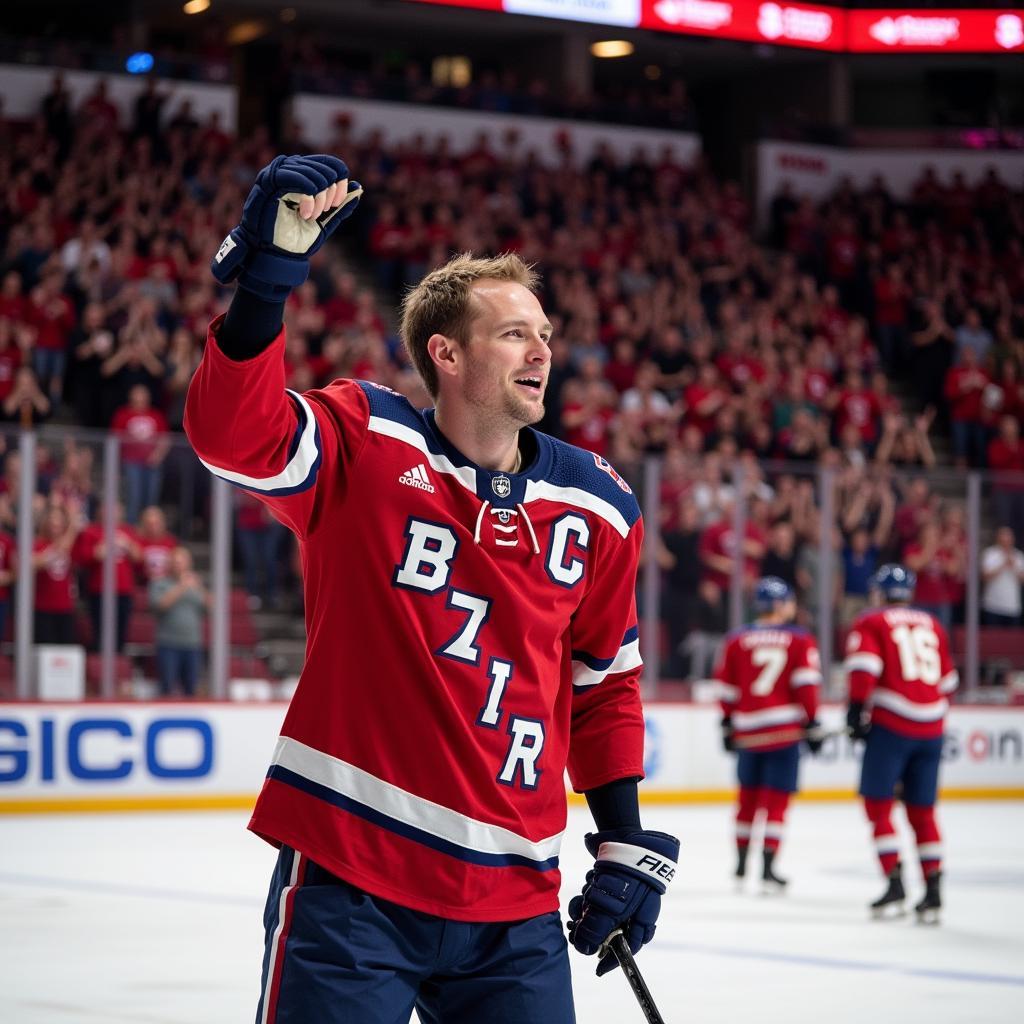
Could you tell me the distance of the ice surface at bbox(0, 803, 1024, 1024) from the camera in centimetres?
649

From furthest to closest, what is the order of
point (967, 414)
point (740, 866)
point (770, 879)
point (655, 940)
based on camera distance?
point (967, 414), point (740, 866), point (770, 879), point (655, 940)

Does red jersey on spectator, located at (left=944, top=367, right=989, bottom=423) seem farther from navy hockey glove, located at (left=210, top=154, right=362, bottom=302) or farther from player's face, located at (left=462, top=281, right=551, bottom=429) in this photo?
navy hockey glove, located at (left=210, top=154, right=362, bottom=302)

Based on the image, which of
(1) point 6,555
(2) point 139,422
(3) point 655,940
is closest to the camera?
(3) point 655,940

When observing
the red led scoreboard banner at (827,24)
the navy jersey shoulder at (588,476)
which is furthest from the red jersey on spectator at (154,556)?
the red led scoreboard banner at (827,24)

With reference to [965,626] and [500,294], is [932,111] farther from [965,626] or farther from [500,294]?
[500,294]

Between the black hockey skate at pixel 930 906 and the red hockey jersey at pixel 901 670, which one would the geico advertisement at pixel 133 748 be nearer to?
the red hockey jersey at pixel 901 670

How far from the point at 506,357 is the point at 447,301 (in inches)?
6.2

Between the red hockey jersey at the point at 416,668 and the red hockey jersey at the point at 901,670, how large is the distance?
6701 millimetres

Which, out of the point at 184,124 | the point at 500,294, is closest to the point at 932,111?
the point at 184,124

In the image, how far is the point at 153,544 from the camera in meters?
13.3

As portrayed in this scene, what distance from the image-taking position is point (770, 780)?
10570 millimetres

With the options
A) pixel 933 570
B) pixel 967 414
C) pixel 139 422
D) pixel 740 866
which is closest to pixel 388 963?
pixel 740 866

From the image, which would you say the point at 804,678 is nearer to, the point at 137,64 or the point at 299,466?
the point at 299,466

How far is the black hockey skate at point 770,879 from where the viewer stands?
10.1 meters
